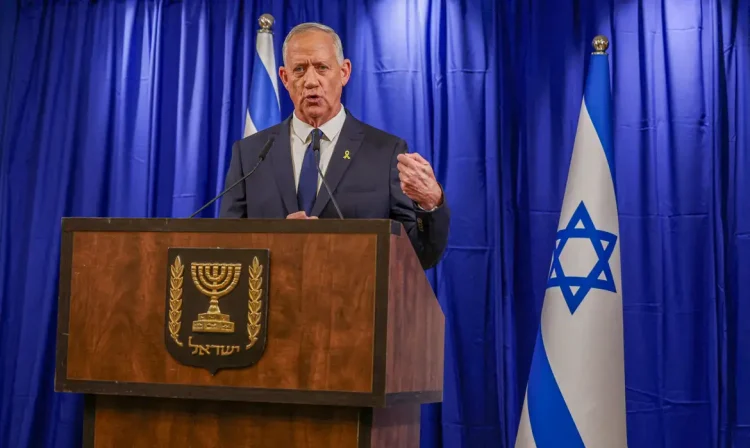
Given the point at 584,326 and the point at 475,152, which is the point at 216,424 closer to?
the point at 584,326

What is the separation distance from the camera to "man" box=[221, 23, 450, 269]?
255 centimetres

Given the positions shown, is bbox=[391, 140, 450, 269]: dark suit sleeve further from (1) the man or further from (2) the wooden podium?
(2) the wooden podium

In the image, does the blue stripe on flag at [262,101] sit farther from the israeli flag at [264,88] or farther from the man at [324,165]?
the man at [324,165]

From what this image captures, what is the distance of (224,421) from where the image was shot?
2049 millimetres

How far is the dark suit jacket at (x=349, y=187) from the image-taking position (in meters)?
2.56

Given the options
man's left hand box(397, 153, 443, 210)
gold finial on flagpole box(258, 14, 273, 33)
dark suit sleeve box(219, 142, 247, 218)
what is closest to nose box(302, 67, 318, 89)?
dark suit sleeve box(219, 142, 247, 218)

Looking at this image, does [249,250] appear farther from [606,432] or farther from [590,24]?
[590,24]

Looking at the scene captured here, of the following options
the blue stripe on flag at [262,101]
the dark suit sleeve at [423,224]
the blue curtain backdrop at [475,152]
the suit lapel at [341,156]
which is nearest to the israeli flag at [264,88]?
the blue stripe on flag at [262,101]

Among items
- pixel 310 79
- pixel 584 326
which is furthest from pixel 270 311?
pixel 584 326

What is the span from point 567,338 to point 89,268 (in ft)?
6.56

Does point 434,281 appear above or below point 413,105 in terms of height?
below

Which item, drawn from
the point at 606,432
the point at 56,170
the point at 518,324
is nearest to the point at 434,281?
the point at 518,324

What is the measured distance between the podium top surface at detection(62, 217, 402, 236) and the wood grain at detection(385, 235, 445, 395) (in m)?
0.05

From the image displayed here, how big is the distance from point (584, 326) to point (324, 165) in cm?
138
